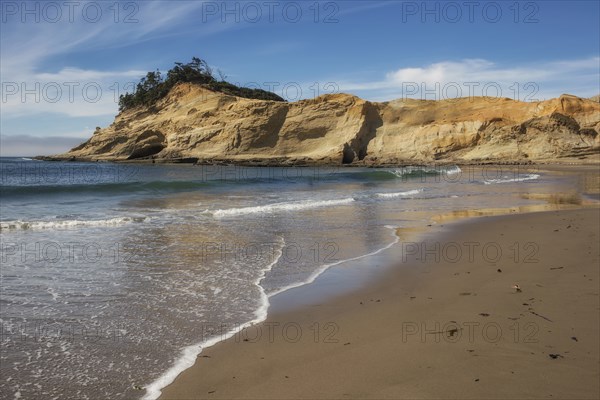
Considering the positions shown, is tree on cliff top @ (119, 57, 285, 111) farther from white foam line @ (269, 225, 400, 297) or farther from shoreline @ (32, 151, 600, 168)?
white foam line @ (269, 225, 400, 297)

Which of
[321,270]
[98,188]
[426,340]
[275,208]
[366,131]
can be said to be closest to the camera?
[426,340]

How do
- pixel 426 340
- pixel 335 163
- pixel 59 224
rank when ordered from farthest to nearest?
pixel 335 163 < pixel 59 224 < pixel 426 340

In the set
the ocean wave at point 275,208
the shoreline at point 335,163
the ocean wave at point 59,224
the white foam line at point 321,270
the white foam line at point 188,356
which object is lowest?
the white foam line at point 188,356

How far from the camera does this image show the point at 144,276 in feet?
18.1

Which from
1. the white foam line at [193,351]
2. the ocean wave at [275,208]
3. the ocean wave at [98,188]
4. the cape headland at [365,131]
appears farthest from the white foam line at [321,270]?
the cape headland at [365,131]

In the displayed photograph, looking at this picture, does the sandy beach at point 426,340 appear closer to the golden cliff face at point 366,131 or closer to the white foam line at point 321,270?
the white foam line at point 321,270

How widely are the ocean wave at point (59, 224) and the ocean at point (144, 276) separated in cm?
2

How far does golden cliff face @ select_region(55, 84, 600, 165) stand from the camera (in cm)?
4072

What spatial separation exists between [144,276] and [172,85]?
51.4 m

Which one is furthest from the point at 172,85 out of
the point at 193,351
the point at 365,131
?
the point at 193,351

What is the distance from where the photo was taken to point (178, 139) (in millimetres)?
45469

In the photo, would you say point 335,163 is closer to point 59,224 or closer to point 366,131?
point 366,131

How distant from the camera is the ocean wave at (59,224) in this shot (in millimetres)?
9412

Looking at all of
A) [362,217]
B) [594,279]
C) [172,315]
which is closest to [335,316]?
[172,315]
